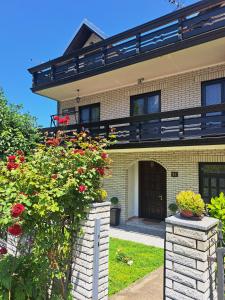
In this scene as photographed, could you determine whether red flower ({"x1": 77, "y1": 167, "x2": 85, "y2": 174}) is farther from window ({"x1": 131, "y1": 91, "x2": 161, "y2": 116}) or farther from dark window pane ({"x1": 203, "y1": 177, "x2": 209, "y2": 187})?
window ({"x1": 131, "y1": 91, "x2": 161, "y2": 116})

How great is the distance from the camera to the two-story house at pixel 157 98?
8328mm

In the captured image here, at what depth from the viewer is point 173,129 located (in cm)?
927

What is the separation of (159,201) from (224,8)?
8057 mm

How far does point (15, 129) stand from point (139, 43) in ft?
19.3

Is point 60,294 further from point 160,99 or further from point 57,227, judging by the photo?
point 160,99

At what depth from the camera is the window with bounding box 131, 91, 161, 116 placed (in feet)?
35.5

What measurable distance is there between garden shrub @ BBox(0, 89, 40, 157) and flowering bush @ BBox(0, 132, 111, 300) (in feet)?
11.8

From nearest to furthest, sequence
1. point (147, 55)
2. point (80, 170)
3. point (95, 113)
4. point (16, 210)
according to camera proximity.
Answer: point (16, 210), point (80, 170), point (147, 55), point (95, 113)

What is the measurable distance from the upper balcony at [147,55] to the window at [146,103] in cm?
79

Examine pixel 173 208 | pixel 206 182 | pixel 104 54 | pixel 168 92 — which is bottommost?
pixel 173 208

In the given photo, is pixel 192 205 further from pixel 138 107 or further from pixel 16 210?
pixel 138 107

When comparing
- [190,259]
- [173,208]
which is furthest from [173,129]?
[190,259]

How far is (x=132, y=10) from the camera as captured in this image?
1202 centimetres

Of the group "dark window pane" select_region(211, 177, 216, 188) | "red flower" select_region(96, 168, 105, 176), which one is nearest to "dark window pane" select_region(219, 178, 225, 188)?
"dark window pane" select_region(211, 177, 216, 188)
